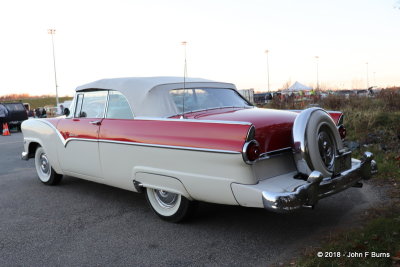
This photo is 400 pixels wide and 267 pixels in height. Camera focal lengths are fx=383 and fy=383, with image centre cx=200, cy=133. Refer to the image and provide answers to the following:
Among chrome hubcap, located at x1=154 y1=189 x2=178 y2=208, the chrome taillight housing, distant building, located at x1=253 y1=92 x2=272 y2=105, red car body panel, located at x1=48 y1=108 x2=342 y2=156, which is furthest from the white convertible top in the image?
distant building, located at x1=253 y1=92 x2=272 y2=105

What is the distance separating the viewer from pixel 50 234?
405 cm

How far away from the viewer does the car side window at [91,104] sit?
4.91m

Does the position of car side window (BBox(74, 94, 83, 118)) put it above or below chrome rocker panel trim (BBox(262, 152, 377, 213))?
above

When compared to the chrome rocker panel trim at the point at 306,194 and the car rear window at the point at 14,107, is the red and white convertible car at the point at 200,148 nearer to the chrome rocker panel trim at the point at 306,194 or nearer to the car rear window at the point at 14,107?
the chrome rocker panel trim at the point at 306,194

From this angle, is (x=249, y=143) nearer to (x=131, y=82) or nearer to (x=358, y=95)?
(x=131, y=82)

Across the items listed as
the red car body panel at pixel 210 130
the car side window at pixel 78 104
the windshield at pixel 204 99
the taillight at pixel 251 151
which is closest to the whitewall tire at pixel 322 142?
the red car body panel at pixel 210 130

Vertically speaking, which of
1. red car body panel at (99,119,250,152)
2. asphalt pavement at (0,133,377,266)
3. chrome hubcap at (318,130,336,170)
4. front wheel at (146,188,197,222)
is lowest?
asphalt pavement at (0,133,377,266)

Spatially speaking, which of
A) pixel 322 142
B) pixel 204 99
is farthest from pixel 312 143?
pixel 204 99

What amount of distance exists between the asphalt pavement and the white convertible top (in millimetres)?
1243

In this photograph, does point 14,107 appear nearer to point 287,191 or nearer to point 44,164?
point 44,164

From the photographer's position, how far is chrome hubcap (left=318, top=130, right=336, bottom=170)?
11.9 ft

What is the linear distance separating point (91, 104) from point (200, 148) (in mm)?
2274

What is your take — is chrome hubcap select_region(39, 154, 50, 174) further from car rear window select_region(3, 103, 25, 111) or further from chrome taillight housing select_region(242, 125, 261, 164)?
car rear window select_region(3, 103, 25, 111)

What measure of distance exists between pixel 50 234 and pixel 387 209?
366 cm
